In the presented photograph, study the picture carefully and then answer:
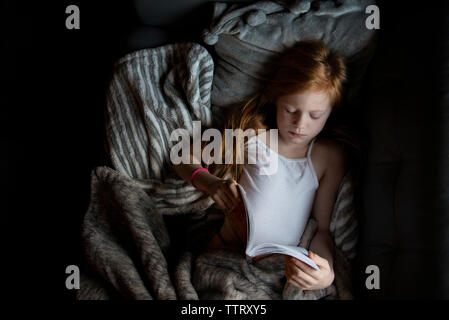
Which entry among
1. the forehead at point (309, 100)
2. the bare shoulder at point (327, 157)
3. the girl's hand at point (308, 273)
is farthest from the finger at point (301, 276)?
the forehead at point (309, 100)

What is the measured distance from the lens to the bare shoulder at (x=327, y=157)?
0.96 m

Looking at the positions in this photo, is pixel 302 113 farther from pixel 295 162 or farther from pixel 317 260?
pixel 317 260

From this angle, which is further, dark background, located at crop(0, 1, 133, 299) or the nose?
dark background, located at crop(0, 1, 133, 299)

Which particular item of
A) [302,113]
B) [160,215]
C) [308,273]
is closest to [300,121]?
[302,113]

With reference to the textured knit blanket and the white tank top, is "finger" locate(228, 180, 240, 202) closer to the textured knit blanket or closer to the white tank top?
the white tank top

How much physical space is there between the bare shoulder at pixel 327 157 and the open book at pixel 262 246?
0.22 meters

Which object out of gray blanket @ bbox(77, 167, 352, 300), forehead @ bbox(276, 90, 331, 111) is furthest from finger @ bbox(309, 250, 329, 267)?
forehead @ bbox(276, 90, 331, 111)

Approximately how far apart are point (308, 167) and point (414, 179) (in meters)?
0.26

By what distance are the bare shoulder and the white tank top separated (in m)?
0.02

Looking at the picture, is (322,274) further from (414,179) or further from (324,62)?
(324,62)

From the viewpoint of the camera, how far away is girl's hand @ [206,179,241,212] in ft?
2.84

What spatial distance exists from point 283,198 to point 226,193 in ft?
0.58

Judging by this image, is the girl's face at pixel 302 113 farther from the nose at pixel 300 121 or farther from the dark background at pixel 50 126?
the dark background at pixel 50 126

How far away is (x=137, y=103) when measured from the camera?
1028 millimetres
